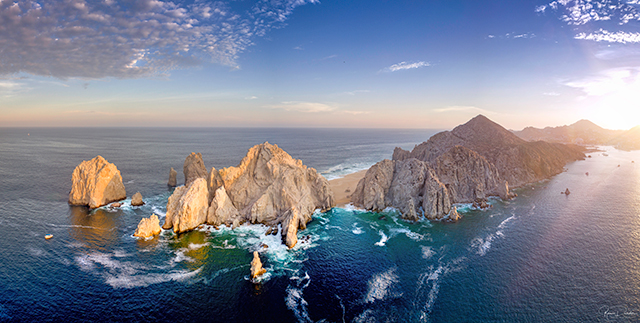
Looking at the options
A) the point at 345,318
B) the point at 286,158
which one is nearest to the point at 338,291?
the point at 345,318

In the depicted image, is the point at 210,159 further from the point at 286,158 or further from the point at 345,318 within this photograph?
the point at 345,318

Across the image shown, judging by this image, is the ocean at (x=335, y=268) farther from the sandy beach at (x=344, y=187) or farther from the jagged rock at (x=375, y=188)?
the sandy beach at (x=344, y=187)

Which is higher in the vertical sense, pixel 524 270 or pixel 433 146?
pixel 433 146

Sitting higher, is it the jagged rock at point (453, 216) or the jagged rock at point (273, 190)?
the jagged rock at point (273, 190)

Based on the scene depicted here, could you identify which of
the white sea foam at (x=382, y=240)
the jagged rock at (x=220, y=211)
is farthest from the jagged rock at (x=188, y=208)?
the white sea foam at (x=382, y=240)

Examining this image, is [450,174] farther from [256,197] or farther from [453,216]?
[256,197]
